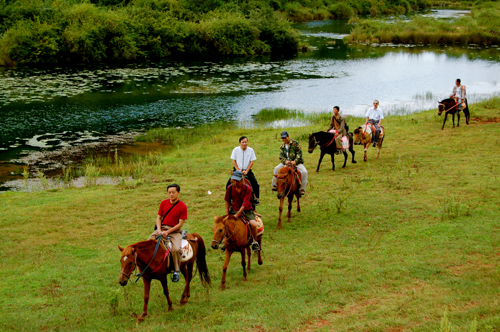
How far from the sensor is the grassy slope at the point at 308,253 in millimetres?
7516

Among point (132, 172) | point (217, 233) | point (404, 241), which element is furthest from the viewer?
point (132, 172)

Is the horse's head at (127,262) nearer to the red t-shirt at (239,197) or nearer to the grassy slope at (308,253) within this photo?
the grassy slope at (308,253)

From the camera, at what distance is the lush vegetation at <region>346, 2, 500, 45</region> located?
2547 inches

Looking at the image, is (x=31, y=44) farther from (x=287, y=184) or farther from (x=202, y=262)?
(x=202, y=262)

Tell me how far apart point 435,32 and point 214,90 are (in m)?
44.2

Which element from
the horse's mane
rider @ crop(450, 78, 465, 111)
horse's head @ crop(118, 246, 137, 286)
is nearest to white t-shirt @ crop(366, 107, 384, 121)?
rider @ crop(450, 78, 465, 111)

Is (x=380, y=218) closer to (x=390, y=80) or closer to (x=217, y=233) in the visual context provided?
(x=217, y=233)

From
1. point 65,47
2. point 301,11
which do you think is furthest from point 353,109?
point 301,11

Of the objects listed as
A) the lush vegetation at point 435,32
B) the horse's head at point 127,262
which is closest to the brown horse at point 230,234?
the horse's head at point 127,262

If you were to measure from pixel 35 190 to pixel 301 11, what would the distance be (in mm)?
82908

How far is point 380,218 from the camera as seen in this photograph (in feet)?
40.7

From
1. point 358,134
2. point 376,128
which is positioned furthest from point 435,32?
point 358,134

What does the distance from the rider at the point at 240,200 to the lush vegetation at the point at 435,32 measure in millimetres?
65046

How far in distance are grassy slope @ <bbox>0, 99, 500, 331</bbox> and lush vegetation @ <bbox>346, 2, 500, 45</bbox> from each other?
5414 centimetres
